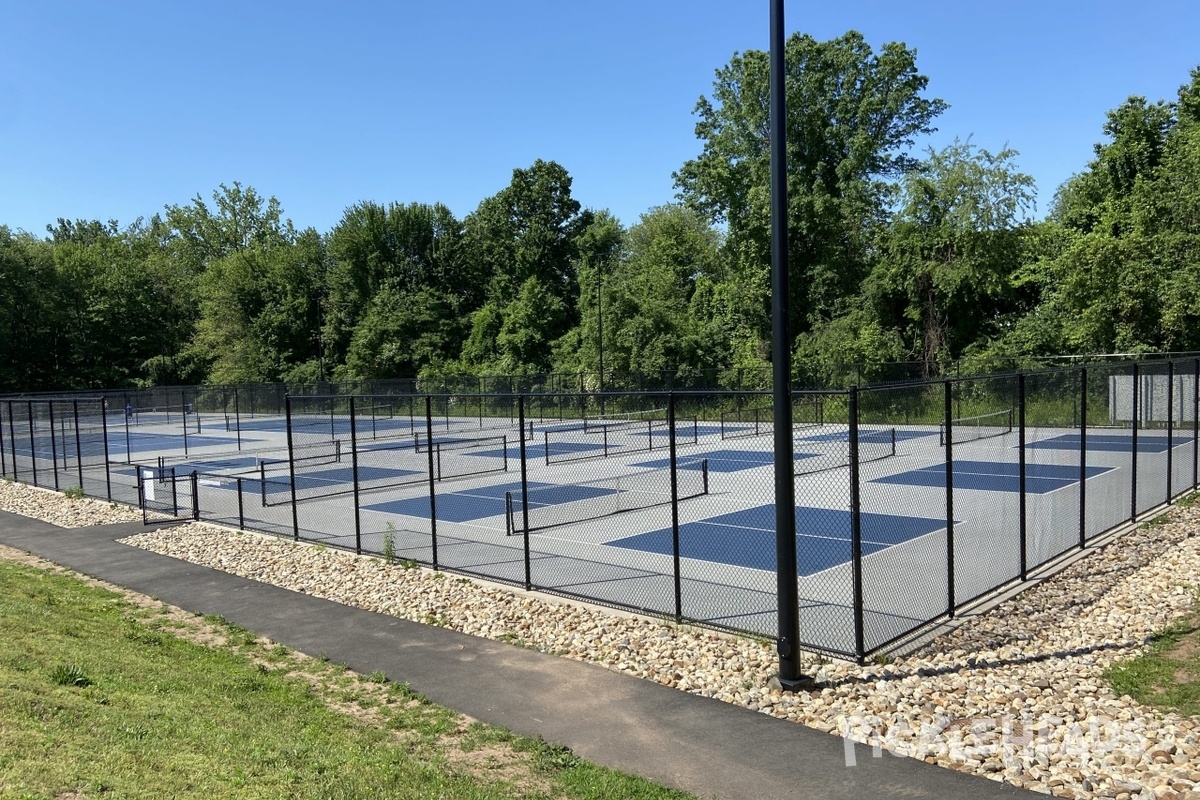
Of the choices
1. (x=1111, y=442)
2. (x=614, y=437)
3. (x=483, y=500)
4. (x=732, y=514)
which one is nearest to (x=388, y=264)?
(x=614, y=437)

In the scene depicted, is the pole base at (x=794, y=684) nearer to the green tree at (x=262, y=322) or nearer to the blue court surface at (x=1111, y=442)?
the blue court surface at (x=1111, y=442)

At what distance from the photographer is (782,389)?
291 inches

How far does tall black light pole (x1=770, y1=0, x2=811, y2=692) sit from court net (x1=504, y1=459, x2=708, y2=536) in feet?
25.1

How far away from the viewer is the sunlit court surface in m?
10.8

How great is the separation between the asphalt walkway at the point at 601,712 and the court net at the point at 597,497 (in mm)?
4895

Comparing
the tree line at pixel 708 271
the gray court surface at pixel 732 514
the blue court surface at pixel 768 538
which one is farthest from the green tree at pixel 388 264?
the blue court surface at pixel 768 538

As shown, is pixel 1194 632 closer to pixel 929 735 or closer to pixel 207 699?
pixel 929 735

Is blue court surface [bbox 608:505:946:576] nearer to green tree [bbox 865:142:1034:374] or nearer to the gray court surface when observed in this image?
the gray court surface

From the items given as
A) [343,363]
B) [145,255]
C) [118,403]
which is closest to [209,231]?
[145,255]

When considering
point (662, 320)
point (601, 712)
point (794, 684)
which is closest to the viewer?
point (601, 712)

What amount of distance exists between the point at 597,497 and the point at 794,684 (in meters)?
12.3

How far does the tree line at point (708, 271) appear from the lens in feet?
128

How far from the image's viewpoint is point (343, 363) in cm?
7619

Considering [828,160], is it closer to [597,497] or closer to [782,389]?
[597,497]
